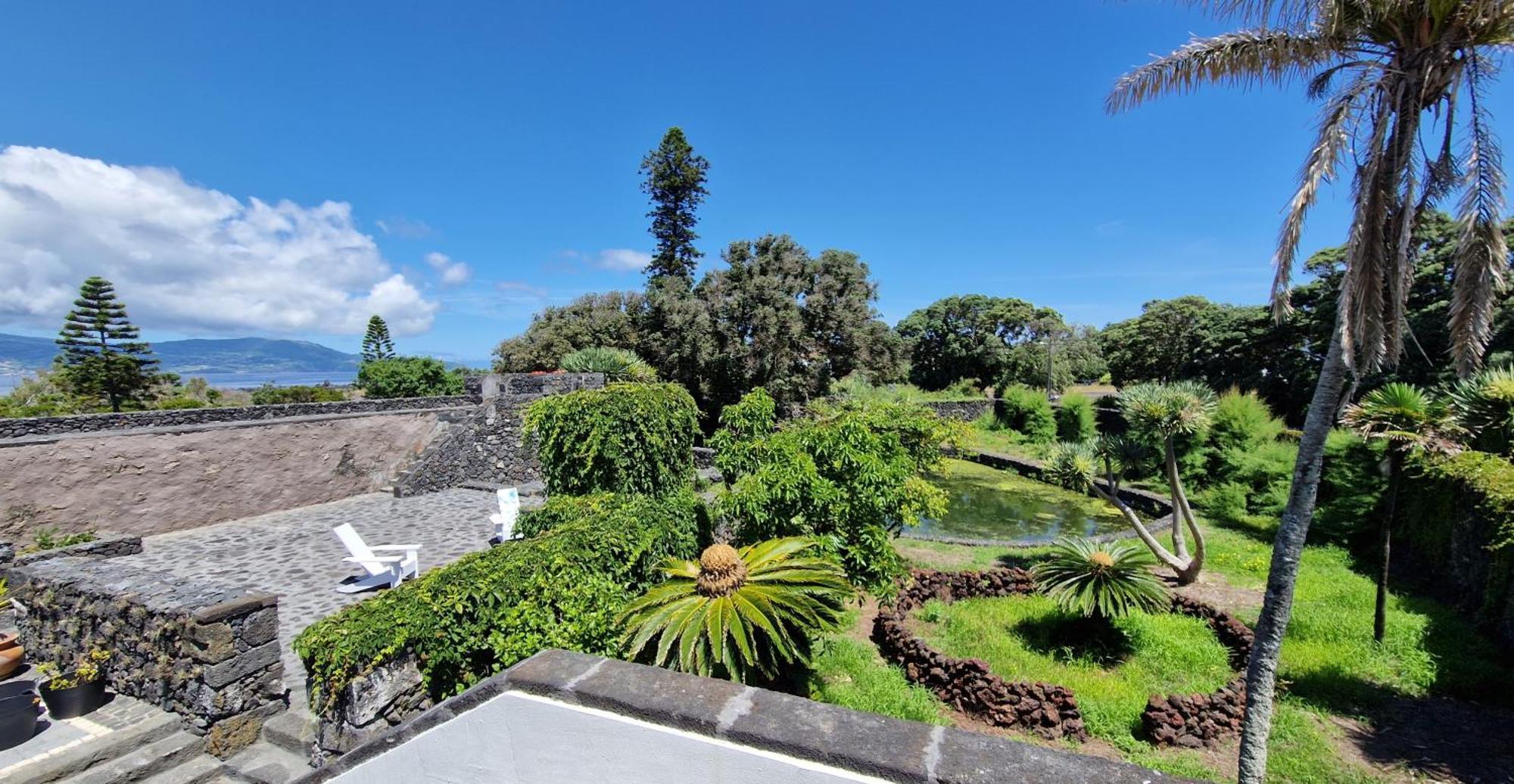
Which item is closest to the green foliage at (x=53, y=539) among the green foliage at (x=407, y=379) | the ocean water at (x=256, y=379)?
the ocean water at (x=256, y=379)

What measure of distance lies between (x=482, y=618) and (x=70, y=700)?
311 cm

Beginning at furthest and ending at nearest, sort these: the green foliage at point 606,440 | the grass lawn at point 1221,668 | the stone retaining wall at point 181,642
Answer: the green foliage at point 606,440 → the grass lawn at point 1221,668 → the stone retaining wall at point 181,642

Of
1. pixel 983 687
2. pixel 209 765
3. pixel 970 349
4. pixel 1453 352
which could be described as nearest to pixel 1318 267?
pixel 970 349

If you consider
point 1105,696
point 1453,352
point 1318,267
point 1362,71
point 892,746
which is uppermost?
point 1318,267

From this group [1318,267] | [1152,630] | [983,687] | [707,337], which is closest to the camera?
[983,687]

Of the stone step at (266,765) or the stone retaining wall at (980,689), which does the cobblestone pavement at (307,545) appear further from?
the stone retaining wall at (980,689)

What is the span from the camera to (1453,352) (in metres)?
3.83

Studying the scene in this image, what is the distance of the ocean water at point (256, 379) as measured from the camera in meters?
25.0

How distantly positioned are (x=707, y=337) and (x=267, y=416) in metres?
11.2

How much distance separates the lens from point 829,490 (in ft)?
16.9

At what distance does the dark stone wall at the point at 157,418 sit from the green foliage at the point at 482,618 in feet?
32.6

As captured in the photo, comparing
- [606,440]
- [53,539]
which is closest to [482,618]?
[606,440]

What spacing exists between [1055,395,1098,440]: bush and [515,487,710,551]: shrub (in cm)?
1928

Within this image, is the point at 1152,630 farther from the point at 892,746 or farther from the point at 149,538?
the point at 149,538
